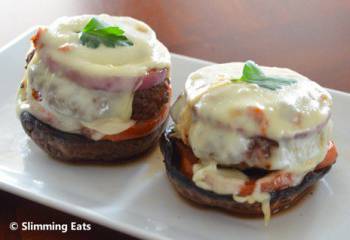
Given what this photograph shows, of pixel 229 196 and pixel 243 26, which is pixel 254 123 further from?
pixel 243 26

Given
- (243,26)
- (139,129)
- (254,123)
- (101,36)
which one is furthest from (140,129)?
(243,26)

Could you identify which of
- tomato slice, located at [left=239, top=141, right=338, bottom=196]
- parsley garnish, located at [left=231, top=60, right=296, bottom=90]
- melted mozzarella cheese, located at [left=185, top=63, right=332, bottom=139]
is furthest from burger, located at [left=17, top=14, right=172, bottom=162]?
tomato slice, located at [left=239, top=141, right=338, bottom=196]

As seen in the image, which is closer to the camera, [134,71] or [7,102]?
[134,71]

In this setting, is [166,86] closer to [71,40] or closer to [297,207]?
[71,40]

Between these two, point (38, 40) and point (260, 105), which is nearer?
point (260, 105)

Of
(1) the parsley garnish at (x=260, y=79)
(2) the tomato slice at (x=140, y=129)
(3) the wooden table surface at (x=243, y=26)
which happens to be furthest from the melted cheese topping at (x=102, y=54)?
(3) the wooden table surface at (x=243, y=26)

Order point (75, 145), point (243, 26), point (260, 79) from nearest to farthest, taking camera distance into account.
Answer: point (260, 79) < point (75, 145) < point (243, 26)

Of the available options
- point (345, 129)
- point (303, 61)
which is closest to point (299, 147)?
point (345, 129)

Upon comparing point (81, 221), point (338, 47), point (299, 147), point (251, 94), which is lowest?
point (338, 47)
